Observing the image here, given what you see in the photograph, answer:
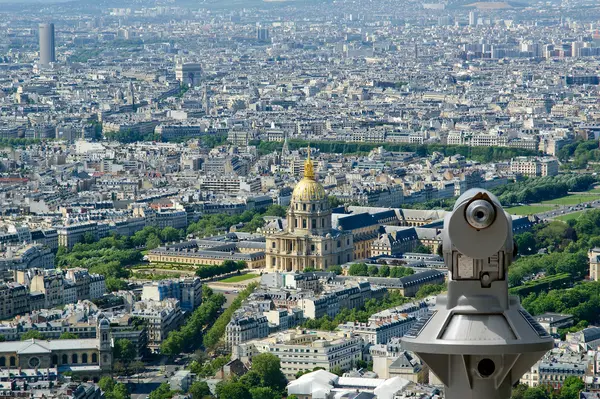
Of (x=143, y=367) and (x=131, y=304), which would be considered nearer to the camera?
(x=143, y=367)

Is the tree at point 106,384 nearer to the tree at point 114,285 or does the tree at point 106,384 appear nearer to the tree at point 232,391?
the tree at point 232,391

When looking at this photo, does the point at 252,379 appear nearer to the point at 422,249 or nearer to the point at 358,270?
the point at 358,270

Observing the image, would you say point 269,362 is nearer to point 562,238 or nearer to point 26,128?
point 562,238

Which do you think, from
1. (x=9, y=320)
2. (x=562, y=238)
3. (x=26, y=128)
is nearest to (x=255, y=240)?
(x=562, y=238)

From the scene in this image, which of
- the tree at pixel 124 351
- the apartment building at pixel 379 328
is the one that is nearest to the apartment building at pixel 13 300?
the tree at pixel 124 351

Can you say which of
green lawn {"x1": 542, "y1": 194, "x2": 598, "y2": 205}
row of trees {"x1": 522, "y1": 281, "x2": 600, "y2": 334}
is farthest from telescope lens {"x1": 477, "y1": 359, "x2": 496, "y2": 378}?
green lawn {"x1": 542, "y1": 194, "x2": 598, "y2": 205}

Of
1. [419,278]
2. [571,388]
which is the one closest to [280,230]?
[419,278]
